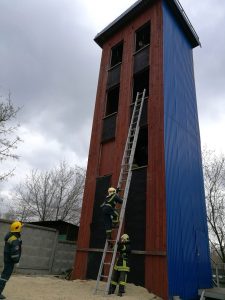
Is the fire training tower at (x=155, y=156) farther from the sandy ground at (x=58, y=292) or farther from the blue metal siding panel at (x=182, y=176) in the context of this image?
the sandy ground at (x=58, y=292)

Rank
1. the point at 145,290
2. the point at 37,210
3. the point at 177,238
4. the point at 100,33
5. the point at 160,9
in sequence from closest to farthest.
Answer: the point at 145,290 → the point at 177,238 → the point at 160,9 → the point at 100,33 → the point at 37,210

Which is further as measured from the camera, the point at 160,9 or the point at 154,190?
the point at 160,9

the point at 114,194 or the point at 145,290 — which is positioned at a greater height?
the point at 114,194

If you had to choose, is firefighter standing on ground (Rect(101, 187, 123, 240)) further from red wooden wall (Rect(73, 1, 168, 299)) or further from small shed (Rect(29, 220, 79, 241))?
small shed (Rect(29, 220, 79, 241))

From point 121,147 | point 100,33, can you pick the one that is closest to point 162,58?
point 121,147

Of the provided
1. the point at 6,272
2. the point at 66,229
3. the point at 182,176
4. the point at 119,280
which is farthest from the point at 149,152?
the point at 66,229

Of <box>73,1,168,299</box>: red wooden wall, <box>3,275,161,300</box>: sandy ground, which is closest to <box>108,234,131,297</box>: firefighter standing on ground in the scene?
<box>3,275,161,300</box>: sandy ground

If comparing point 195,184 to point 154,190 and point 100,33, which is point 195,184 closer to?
point 154,190

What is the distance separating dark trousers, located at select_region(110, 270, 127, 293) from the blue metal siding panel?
183cm

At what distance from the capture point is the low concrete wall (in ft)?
44.1

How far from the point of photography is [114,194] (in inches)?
385

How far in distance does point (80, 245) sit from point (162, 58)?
9953mm

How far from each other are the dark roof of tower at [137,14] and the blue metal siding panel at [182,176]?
49cm

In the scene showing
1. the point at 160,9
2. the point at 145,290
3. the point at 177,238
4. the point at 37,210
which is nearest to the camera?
the point at 145,290
